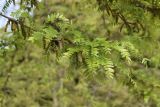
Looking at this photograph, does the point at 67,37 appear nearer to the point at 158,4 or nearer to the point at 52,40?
the point at 52,40

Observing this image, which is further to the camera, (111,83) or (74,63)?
(111,83)

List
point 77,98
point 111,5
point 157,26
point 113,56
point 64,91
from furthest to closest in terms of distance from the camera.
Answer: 1. point 77,98
2. point 64,91
3. point 157,26
4. point 111,5
5. point 113,56

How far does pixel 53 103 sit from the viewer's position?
34.1 ft

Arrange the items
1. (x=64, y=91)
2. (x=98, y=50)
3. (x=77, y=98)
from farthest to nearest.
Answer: (x=77, y=98) → (x=64, y=91) → (x=98, y=50)

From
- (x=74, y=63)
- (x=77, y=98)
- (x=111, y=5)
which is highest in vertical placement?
(x=111, y=5)

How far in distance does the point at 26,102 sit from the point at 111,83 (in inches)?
101

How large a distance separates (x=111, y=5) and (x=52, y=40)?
0.87 meters


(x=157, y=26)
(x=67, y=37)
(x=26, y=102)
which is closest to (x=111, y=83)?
(x=26, y=102)

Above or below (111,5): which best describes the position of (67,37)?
below

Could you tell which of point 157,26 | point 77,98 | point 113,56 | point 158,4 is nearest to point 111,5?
point 158,4

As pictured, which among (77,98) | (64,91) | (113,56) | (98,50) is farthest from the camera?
(77,98)

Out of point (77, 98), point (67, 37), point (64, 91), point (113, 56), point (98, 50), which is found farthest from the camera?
point (77, 98)

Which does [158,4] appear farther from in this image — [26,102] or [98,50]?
[26,102]

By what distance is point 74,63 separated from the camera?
233cm
